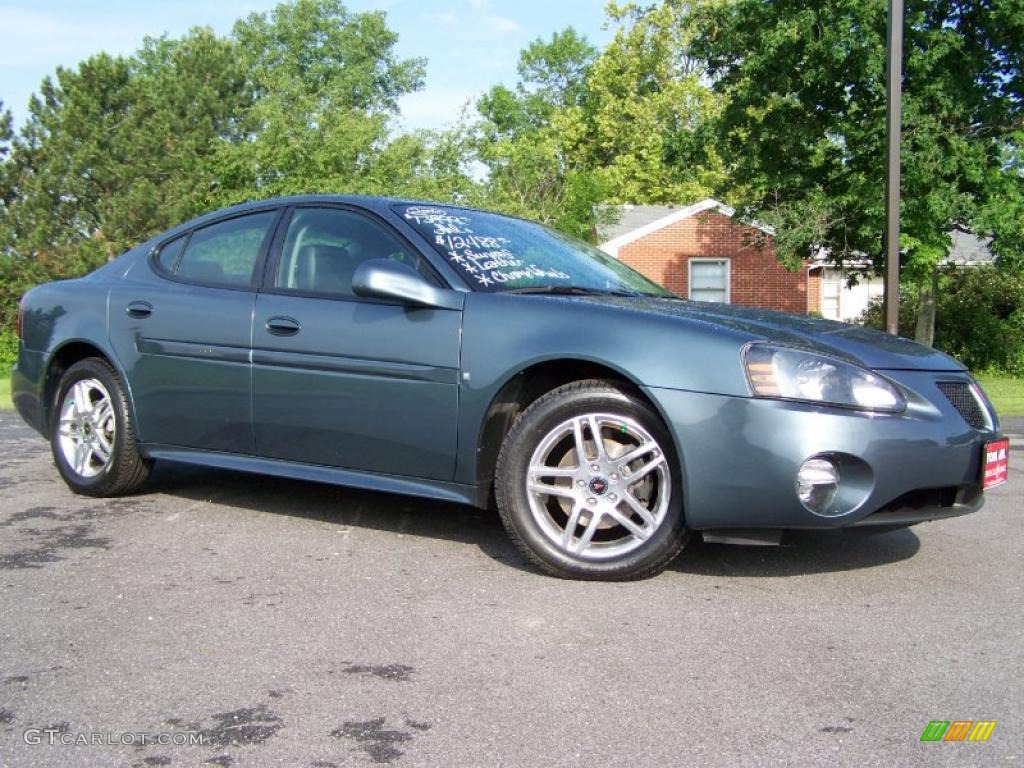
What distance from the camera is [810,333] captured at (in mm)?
4227

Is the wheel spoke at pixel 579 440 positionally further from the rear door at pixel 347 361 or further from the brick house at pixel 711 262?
the brick house at pixel 711 262

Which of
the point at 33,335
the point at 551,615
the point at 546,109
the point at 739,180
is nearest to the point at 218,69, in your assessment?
the point at 546,109

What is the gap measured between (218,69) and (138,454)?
4696cm

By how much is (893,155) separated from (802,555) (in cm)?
901

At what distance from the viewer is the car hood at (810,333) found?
4.01 m

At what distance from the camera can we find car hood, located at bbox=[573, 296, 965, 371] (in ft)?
13.2

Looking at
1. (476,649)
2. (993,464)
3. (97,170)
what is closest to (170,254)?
(476,649)

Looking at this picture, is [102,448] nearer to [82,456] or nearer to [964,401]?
[82,456]

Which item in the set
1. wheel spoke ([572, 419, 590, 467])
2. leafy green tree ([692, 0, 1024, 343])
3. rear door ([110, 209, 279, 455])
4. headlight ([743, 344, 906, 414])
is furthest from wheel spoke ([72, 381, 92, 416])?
leafy green tree ([692, 0, 1024, 343])

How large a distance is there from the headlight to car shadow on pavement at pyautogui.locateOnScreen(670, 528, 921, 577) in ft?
1.66

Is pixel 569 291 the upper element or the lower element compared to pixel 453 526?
upper

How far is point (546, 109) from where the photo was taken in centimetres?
6562

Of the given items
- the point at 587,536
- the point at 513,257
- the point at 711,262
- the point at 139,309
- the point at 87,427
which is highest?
the point at 711,262

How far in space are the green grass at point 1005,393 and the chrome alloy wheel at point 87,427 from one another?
8.28 metres
